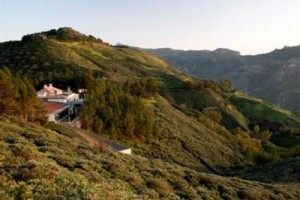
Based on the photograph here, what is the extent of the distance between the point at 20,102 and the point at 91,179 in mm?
32048

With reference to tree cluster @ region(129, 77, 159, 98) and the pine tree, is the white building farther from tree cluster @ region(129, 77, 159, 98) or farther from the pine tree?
the pine tree

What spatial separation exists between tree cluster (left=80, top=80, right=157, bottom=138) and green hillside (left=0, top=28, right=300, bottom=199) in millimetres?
159

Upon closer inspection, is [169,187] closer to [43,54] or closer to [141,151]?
[141,151]

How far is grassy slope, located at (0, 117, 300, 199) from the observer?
40.4 ft

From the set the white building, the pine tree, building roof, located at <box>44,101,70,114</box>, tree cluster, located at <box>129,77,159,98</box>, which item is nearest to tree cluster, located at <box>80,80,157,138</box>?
building roof, located at <box>44,101,70,114</box>

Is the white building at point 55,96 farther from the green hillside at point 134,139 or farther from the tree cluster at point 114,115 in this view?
the tree cluster at point 114,115

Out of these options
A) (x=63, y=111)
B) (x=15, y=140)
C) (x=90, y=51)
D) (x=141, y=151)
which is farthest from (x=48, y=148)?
(x=90, y=51)

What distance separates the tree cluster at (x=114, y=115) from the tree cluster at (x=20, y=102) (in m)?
11.7

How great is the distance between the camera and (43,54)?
13150cm

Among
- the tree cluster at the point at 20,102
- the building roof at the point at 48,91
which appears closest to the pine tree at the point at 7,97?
the tree cluster at the point at 20,102

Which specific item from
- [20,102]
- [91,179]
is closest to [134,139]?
[20,102]

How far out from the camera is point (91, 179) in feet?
55.6

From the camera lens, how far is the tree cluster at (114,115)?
60.1 meters

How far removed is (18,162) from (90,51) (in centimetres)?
14976
